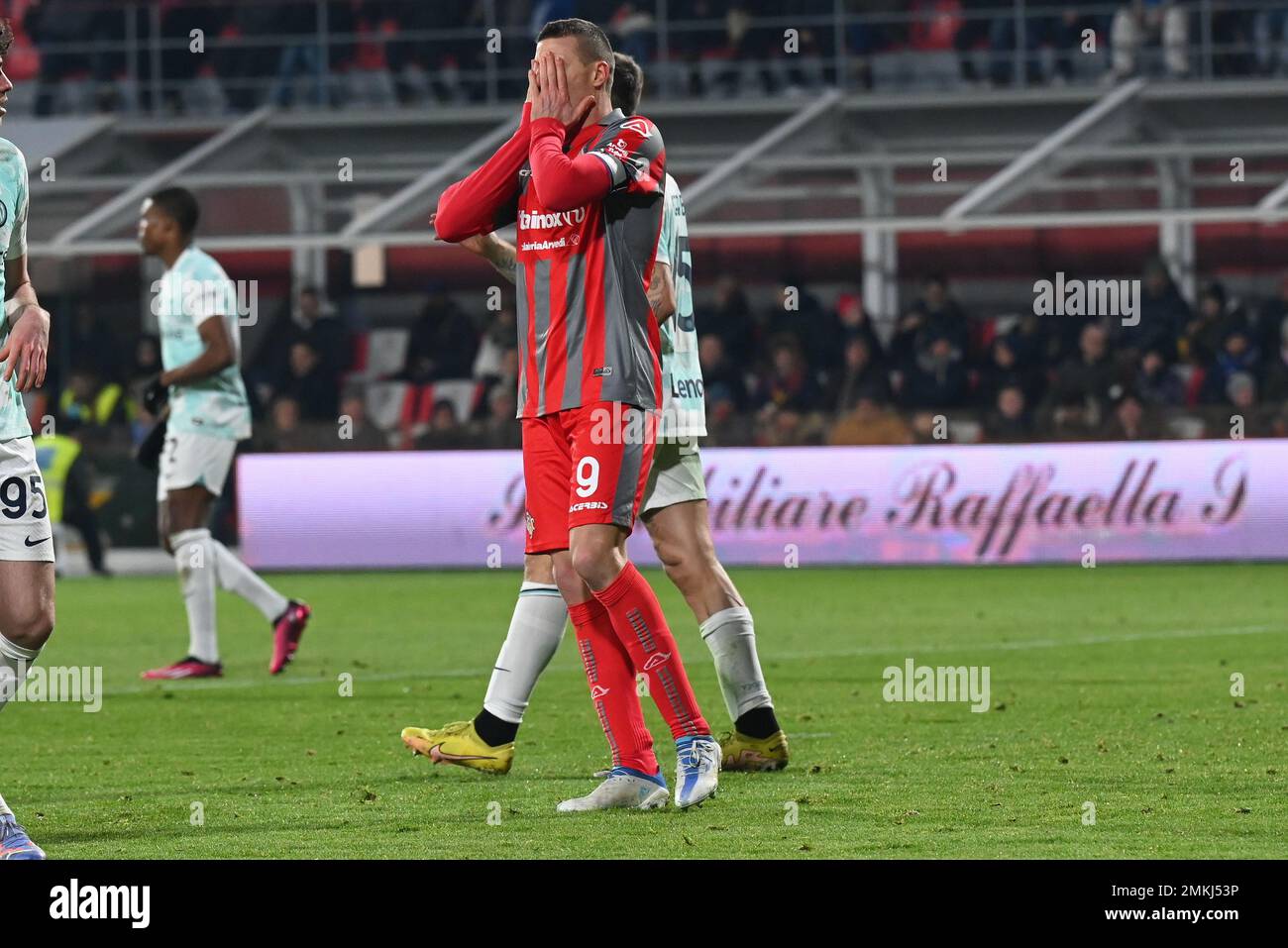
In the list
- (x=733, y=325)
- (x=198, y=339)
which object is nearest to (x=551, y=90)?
(x=198, y=339)

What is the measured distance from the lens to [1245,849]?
5402mm

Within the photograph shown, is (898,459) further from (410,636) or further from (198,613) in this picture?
(198,613)

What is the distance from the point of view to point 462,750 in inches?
275

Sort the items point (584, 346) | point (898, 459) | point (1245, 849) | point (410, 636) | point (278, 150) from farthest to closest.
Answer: point (278, 150), point (898, 459), point (410, 636), point (584, 346), point (1245, 849)

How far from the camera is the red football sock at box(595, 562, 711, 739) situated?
6125mm

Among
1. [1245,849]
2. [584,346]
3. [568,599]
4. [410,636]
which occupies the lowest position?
[410,636]

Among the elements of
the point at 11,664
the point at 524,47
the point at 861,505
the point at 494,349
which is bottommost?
the point at 861,505

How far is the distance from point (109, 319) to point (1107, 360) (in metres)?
11.7

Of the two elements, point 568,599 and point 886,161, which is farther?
point 886,161

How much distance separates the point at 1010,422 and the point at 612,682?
11623mm

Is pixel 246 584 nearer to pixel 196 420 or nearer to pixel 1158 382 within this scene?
pixel 196 420

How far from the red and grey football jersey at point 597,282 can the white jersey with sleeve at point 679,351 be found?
85 centimetres

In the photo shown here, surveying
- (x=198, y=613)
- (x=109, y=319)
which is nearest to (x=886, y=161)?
(x=109, y=319)

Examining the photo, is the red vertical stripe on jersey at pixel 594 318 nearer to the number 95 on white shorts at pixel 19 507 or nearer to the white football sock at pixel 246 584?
the number 95 on white shorts at pixel 19 507
